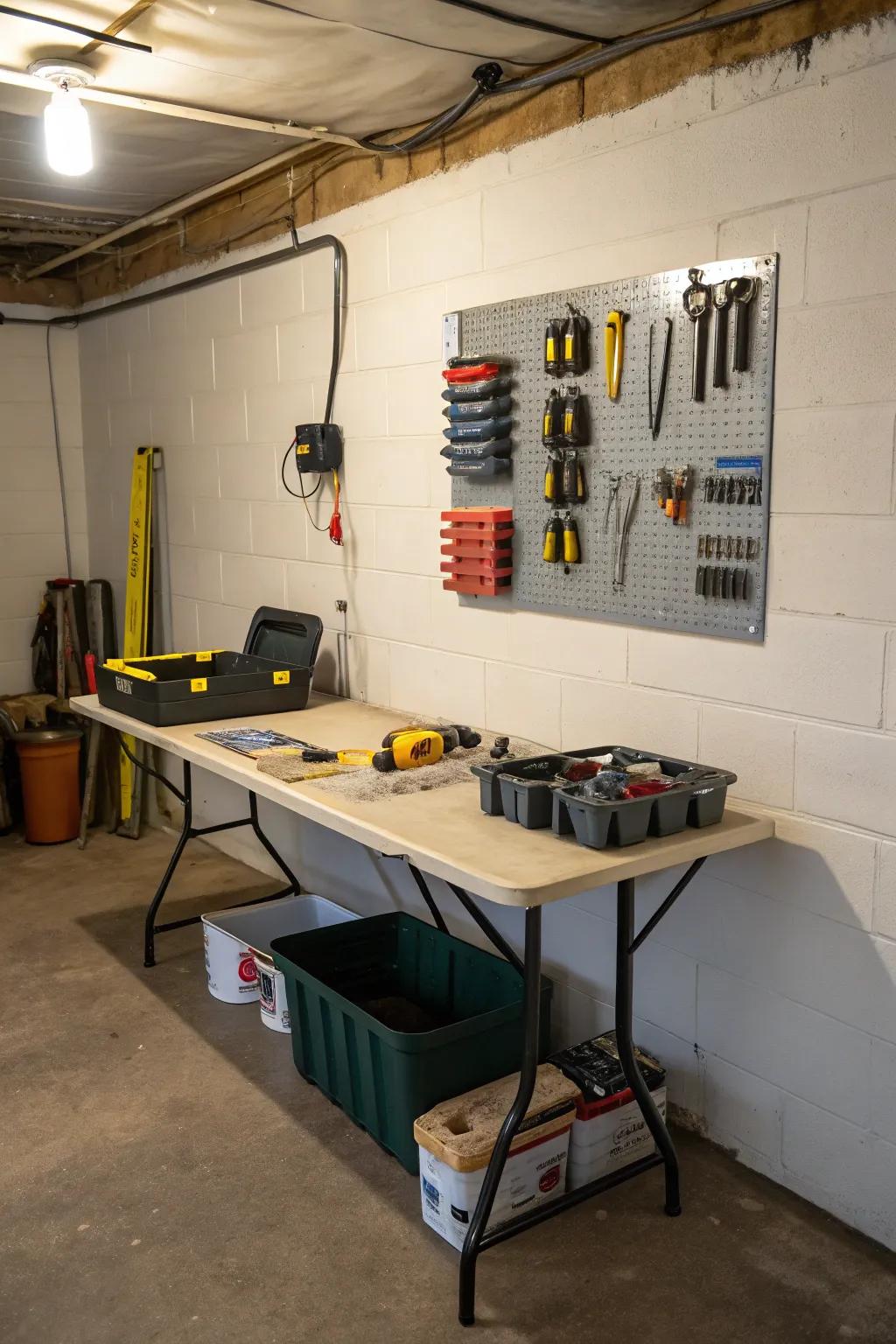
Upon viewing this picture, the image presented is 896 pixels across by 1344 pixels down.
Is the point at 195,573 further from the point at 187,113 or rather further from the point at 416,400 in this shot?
the point at 187,113

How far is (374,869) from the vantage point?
12.2 ft

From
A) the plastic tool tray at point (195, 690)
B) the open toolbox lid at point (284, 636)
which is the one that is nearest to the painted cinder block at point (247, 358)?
the open toolbox lid at point (284, 636)

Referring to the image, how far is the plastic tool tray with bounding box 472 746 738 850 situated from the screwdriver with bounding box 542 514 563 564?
1.93 ft

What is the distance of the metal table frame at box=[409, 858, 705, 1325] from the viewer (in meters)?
2.13

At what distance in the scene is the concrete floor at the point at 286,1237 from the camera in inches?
83.6

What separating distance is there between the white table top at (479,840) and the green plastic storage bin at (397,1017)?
479 millimetres

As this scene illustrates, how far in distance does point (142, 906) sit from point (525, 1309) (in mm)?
2452

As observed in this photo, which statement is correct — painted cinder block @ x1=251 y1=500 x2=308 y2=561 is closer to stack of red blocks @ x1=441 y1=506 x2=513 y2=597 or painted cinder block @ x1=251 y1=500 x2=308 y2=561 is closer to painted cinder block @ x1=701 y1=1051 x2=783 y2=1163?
stack of red blocks @ x1=441 y1=506 x2=513 y2=597

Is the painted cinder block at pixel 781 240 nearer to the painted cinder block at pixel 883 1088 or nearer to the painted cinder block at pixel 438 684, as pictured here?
the painted cinder block at pixel 438 684

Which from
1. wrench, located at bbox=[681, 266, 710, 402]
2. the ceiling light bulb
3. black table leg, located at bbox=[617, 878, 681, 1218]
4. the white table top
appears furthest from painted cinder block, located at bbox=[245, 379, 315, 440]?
black table leg, located at bbox=[617, 878, 681, 1218]

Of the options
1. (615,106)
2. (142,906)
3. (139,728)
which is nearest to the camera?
(615,106)

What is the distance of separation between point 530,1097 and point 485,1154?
16 cm

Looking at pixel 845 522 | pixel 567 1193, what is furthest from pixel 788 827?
pixel 567 1193

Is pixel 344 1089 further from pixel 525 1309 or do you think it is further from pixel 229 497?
pixel 229 497
